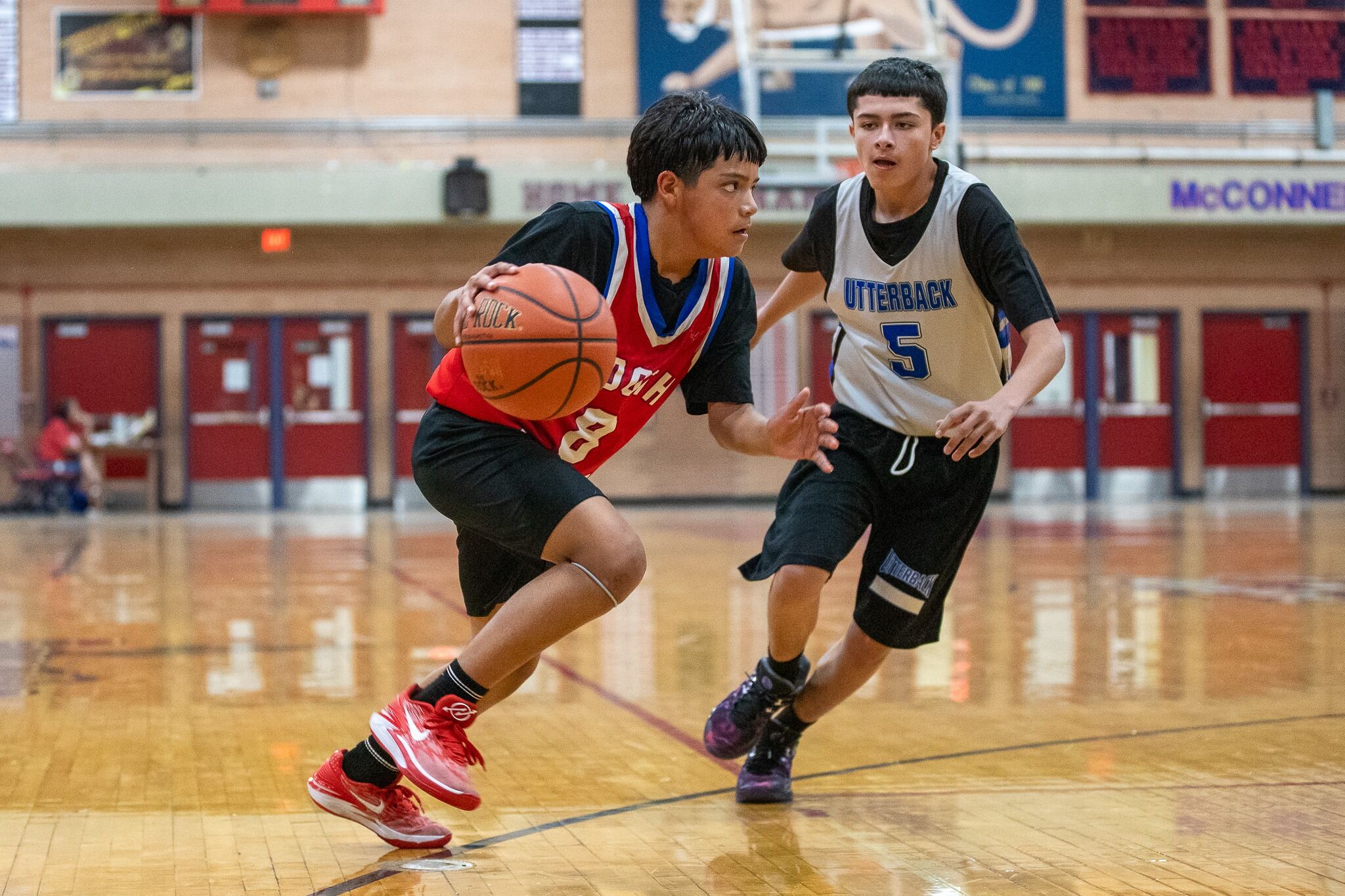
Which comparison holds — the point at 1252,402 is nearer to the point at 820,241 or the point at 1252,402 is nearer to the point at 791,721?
the point at 820,241

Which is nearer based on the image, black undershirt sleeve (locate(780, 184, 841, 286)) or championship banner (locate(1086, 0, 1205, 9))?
black undershirt sleeve (locate(780, 184, 841, 286))

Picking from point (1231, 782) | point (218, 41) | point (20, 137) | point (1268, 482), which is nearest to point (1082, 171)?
point (1268, 482)

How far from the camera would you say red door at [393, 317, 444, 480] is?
60.8 ft

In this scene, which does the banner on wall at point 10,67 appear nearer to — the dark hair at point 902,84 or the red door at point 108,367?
the red door at point 108,367

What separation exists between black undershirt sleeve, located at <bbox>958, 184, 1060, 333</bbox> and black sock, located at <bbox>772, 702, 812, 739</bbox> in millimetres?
1085

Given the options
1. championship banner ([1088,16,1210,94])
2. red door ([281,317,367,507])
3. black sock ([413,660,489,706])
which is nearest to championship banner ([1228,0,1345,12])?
championship banner ([1088,16,1210,94])

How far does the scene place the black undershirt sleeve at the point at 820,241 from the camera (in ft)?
12.2

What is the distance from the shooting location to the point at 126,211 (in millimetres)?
17250

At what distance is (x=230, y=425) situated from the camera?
731 inches

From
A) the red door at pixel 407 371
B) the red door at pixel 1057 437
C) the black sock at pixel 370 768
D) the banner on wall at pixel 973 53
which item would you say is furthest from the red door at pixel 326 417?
the black sock at pixel 370 768

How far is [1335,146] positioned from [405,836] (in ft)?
60.5

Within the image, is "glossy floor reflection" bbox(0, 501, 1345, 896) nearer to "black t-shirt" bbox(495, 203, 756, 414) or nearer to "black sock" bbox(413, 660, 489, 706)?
"black sock" bbox(413, 660, 489, 706)

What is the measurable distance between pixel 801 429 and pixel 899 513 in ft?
1.93

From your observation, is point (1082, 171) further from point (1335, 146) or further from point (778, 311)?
point (778, 311)
